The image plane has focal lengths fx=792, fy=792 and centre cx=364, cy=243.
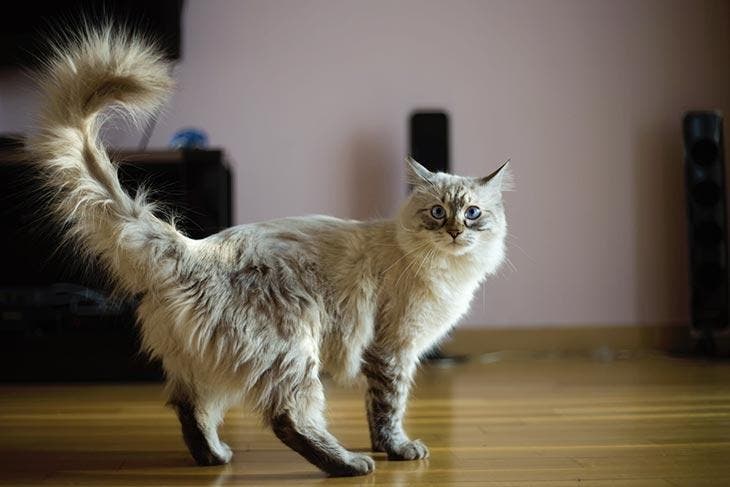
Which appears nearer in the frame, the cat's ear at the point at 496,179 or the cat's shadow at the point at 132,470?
the cat's shadow at the point at 132,470

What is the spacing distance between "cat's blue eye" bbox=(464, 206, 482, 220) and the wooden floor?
1.63 ft

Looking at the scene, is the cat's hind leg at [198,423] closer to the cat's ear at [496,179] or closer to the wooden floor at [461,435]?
the wooden floor at [461,435]

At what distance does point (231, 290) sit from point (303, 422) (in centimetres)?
28

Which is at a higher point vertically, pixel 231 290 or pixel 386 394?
pixel 231 290

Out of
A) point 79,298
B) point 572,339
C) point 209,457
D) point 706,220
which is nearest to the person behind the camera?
point 209,457

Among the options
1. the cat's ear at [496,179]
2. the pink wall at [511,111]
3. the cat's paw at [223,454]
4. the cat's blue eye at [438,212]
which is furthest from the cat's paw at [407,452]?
the pink wall at [511,111]

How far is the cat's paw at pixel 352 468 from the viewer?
1.47 m

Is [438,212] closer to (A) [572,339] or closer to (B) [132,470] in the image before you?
(B) [132,470]

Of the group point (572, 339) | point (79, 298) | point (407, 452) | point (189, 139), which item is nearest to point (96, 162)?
point (407, 452)

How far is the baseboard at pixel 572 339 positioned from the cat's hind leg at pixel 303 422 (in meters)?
2.12

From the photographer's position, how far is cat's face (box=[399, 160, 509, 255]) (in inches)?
66.5

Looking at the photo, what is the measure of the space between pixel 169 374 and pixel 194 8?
2.41 meters

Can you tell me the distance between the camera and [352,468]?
1479 millimetres

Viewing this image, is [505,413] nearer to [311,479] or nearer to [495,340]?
[311,479]
